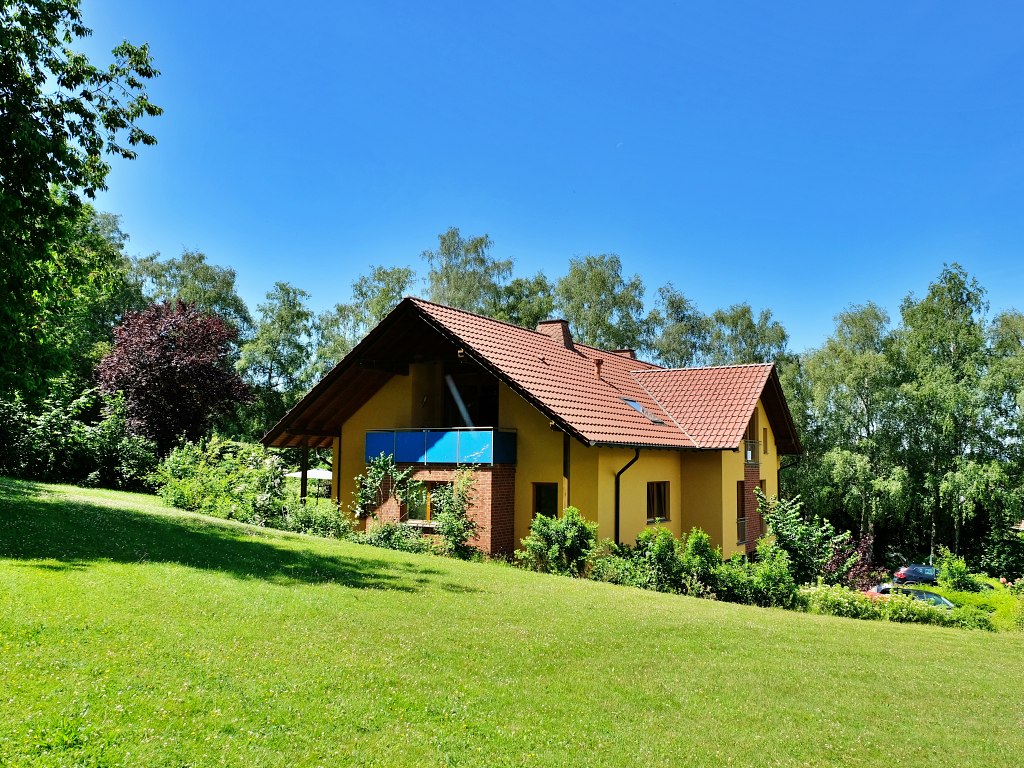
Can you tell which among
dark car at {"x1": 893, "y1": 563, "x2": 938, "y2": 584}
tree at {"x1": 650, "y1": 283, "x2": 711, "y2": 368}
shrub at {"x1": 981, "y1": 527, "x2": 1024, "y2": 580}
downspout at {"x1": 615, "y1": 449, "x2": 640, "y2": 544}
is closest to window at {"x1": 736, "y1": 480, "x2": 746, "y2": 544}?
downspout at {"x1": 615, "y1": 449, "x2": 640, "y2": 544}

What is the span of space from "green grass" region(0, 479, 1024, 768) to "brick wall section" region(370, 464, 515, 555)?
5724 mm

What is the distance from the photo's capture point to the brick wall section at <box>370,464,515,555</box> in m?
17.8

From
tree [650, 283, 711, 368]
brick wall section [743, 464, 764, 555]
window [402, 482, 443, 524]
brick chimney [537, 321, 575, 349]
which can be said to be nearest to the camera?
window [402, 482, 443, 524]

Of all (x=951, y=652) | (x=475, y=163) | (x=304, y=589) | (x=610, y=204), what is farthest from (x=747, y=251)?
(x=304, y=589)

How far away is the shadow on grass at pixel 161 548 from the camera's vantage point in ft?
34.9

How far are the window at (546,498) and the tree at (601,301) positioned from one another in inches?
1051

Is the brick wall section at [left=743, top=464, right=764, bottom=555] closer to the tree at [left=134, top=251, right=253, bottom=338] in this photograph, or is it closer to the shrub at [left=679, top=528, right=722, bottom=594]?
the shrub at [left=679, top=528, right=722, bottom=594]

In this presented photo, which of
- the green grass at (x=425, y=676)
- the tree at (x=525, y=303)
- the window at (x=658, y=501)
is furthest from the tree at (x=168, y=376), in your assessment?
the tree at (x=525, y=303)

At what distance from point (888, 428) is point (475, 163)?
78.3ft

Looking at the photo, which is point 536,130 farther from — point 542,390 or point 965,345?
point 965,345

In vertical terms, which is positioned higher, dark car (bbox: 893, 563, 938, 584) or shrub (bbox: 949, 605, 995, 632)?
shrub (bbox: 949, 605, 995, 632)

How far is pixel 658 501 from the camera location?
20.6 metres

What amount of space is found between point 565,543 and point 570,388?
5062 mm

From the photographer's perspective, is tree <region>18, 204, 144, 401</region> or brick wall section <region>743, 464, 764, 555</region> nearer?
tree <region>18, 204, 144, 401</region>
